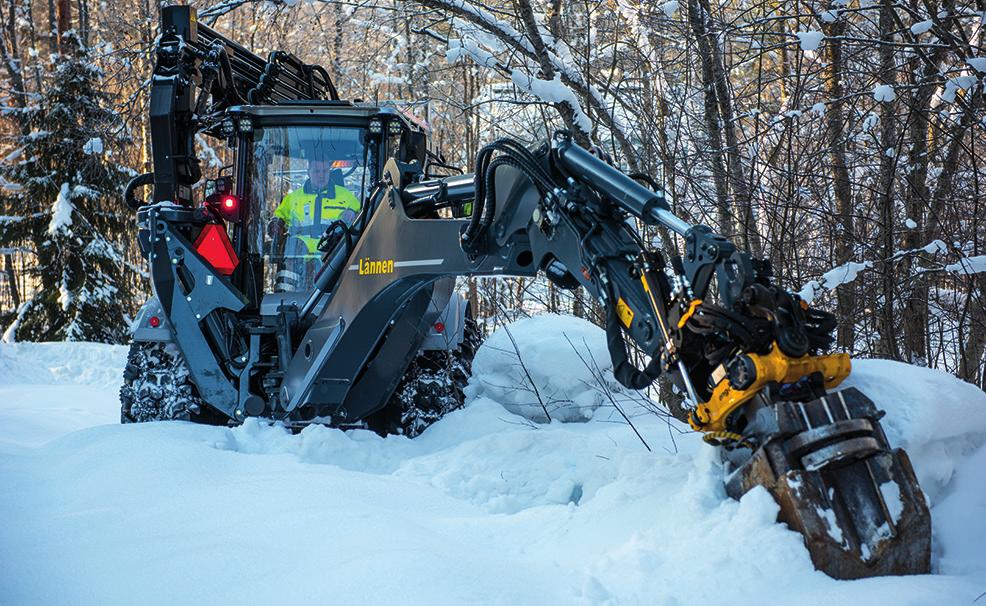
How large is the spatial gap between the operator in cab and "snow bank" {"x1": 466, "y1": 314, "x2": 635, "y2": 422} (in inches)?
59.4

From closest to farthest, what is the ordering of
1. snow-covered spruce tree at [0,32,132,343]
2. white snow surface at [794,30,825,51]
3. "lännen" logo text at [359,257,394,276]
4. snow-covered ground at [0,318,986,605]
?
snow-covered ground at [0,318,986,605] → white snow surface at [794,30,825,51] → "lännen" logo text at [359,257,394,276] → snow-covered spruce tree at [0,32,132,343]

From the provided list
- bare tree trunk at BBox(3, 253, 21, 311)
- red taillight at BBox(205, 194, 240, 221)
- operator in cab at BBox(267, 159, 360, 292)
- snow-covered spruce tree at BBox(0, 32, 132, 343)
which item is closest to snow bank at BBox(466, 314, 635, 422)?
operator in cab at BBox(267, 159, 360, 292)

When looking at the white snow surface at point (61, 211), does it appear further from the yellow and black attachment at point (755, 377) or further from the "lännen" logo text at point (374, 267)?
the yellow and black attachment at point (755, 377)

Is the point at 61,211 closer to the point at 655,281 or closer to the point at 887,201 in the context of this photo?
the point at 887,201

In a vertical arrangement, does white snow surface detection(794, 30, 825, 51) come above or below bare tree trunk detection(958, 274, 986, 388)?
above

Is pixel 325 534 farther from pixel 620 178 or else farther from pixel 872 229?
pixel 872 229

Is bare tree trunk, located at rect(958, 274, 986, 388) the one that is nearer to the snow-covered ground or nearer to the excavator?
the excavator

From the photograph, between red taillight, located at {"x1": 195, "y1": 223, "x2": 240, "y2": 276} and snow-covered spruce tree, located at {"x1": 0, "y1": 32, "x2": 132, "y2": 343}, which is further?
snow-covered spruce tree, located at {"x1": 0, "y1": 32, "x2": 132, "y2": 343}

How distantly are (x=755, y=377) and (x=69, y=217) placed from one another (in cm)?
1824

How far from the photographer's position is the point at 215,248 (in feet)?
20.2

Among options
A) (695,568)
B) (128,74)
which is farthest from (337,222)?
(128,74)

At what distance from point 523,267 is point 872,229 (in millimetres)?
3513

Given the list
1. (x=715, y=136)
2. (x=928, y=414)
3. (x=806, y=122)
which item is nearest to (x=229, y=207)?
(x=715, y=136)

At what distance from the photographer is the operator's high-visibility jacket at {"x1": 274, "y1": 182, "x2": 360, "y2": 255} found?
621cm
